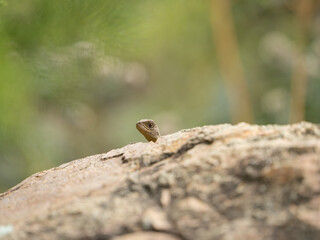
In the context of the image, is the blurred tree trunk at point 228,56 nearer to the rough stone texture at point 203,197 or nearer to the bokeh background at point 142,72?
the bokeh background at point 142,72

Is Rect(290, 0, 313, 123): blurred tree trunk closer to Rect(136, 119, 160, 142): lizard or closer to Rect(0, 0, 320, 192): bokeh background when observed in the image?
Rect(0, 0, 320, 192): bokeh background

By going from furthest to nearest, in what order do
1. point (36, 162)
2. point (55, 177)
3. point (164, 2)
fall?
point (36, 162) → point (164, 2) → point (55, 177)

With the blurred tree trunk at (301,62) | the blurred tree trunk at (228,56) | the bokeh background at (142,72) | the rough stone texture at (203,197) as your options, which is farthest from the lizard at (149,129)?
the blurred tree trunk at (228,56)

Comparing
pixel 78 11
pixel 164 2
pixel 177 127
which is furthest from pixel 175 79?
pixel 78 11

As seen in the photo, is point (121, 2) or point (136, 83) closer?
point (121, 2)

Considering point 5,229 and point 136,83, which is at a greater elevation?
point 136,83

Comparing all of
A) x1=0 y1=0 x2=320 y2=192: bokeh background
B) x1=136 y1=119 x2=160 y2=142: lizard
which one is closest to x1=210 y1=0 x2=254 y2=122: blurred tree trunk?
x1=0 y1=0 x2=320 y2=192: bokeh background

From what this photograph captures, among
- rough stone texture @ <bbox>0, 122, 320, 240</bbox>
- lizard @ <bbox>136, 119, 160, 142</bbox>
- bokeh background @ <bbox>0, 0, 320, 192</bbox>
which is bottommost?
rough stone texture @ <bbox>0, 122, 320, 240</bbox>

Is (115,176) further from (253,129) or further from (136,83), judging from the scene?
(136,83)
